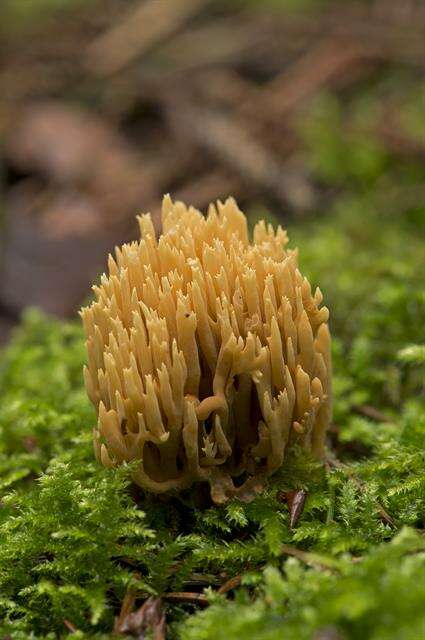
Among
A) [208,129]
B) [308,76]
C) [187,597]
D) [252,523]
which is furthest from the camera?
[308,76]

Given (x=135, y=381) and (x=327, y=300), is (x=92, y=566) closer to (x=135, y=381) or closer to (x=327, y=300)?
(x=135, y=381)

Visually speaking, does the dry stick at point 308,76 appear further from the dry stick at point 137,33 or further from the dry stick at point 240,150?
the dry stick at point 137,33

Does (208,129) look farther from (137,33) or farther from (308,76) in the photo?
(137,33)

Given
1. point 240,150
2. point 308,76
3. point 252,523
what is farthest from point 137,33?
point 252,523

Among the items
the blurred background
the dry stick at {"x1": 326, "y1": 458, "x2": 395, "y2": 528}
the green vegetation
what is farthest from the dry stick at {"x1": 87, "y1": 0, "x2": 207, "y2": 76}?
the dry stick at {"x1": 326, "y1": 458, "x2": 395, "y2": 528}

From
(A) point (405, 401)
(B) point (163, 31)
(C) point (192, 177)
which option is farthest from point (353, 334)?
(B) point (163, 31)

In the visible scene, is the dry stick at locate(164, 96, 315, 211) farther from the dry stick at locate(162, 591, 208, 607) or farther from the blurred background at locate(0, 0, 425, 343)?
the dry stick at locate(162, 591, 208, 607)

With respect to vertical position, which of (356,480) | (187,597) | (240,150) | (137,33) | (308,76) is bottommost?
(187,597)
